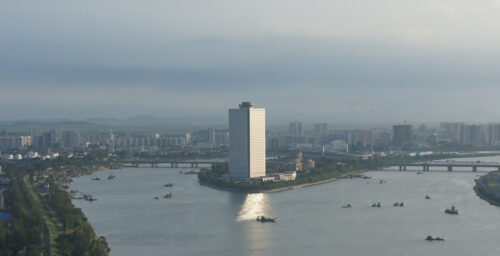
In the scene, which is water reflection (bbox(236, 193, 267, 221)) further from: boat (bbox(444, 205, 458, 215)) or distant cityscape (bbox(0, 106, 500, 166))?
distant cityscape (bbox(0, 106, 500, 166))

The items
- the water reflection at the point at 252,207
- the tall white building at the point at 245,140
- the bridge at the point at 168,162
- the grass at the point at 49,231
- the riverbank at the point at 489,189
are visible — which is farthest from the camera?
the bridge at the point at 168,162

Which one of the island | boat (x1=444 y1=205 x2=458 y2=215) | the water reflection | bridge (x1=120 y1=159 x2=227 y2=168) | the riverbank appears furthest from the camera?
bridge (x1=120 y1=159 x2=227 y2=168)

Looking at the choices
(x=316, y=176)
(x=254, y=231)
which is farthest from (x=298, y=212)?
(x=316, y=176)

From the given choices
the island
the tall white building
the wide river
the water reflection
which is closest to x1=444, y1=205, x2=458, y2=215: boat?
the wide river

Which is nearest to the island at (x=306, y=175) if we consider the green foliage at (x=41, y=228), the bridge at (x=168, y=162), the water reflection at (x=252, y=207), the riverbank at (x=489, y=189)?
the water reflection at (x=252, y=207)

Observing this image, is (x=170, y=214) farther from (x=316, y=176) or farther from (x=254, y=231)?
(x=316, y=176)

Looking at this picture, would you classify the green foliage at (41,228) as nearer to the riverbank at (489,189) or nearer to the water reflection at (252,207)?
the water reflection at (252,207)
